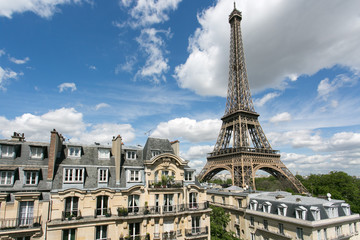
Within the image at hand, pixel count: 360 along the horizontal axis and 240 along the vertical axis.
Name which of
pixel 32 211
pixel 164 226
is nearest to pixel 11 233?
pixel 32 211

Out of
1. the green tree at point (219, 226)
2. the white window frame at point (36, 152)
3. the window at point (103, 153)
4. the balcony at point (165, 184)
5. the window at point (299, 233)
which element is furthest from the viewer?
the green tree at point (219, 226)

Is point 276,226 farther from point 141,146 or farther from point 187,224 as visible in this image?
point 141,146

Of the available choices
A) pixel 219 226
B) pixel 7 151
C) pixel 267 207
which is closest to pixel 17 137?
→ pixel 7 151

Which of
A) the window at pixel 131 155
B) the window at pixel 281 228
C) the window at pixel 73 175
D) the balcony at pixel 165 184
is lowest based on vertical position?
the window at pixel 281 228

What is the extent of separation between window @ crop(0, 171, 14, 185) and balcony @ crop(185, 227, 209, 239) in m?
17.5

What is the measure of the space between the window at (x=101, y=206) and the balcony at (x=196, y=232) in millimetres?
8927

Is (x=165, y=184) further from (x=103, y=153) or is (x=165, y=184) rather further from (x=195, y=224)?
(x=103, y=153)

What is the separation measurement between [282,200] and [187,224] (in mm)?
15155

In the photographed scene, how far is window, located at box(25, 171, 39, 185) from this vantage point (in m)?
18.5

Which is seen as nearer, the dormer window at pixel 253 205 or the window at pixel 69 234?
the window at pixel 69 234

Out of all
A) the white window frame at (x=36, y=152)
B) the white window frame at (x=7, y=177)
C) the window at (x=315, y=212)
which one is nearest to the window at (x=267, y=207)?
the window at (x=315, y=212)

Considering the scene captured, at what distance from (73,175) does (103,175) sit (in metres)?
2.76

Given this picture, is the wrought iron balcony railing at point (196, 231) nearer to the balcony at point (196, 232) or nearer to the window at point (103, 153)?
the balcony at point (196, 232)

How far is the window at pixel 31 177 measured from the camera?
1848cm
